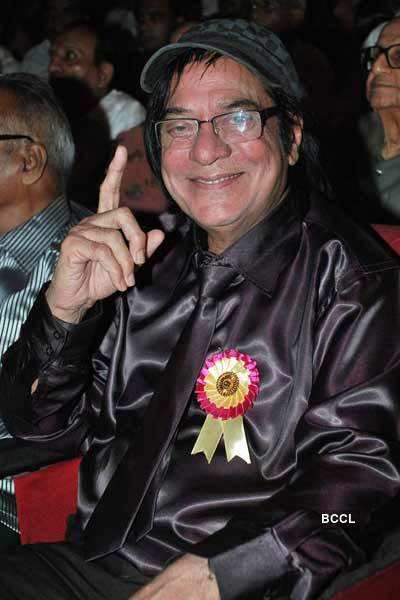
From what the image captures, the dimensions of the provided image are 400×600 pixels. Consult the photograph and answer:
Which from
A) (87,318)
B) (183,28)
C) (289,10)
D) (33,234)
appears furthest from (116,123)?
(87,318)

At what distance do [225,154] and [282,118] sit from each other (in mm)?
183

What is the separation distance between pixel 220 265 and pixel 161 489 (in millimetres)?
537

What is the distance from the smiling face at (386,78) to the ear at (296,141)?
4.41 feet

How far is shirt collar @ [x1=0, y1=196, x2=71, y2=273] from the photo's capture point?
8.02 feet

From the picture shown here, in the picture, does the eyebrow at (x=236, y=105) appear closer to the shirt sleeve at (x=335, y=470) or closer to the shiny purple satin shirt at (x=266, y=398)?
the shiny purple satin shirt at (x=266, y=398)

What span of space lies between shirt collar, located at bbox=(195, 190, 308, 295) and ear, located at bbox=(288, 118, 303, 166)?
0.17 m

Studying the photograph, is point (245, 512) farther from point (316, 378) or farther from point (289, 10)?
point (289, 10)

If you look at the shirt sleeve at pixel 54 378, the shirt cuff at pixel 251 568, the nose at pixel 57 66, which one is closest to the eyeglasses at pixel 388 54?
the shirt sleeve at pixel 54 378

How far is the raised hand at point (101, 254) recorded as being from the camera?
5.83ft

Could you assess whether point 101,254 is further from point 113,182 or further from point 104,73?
point 104,73

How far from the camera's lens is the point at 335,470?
5.07 feet

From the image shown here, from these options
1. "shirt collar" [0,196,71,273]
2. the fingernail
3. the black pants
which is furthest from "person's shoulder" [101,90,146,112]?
the black pants

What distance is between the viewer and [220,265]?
1886mm

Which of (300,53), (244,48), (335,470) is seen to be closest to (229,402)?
(335,470)
